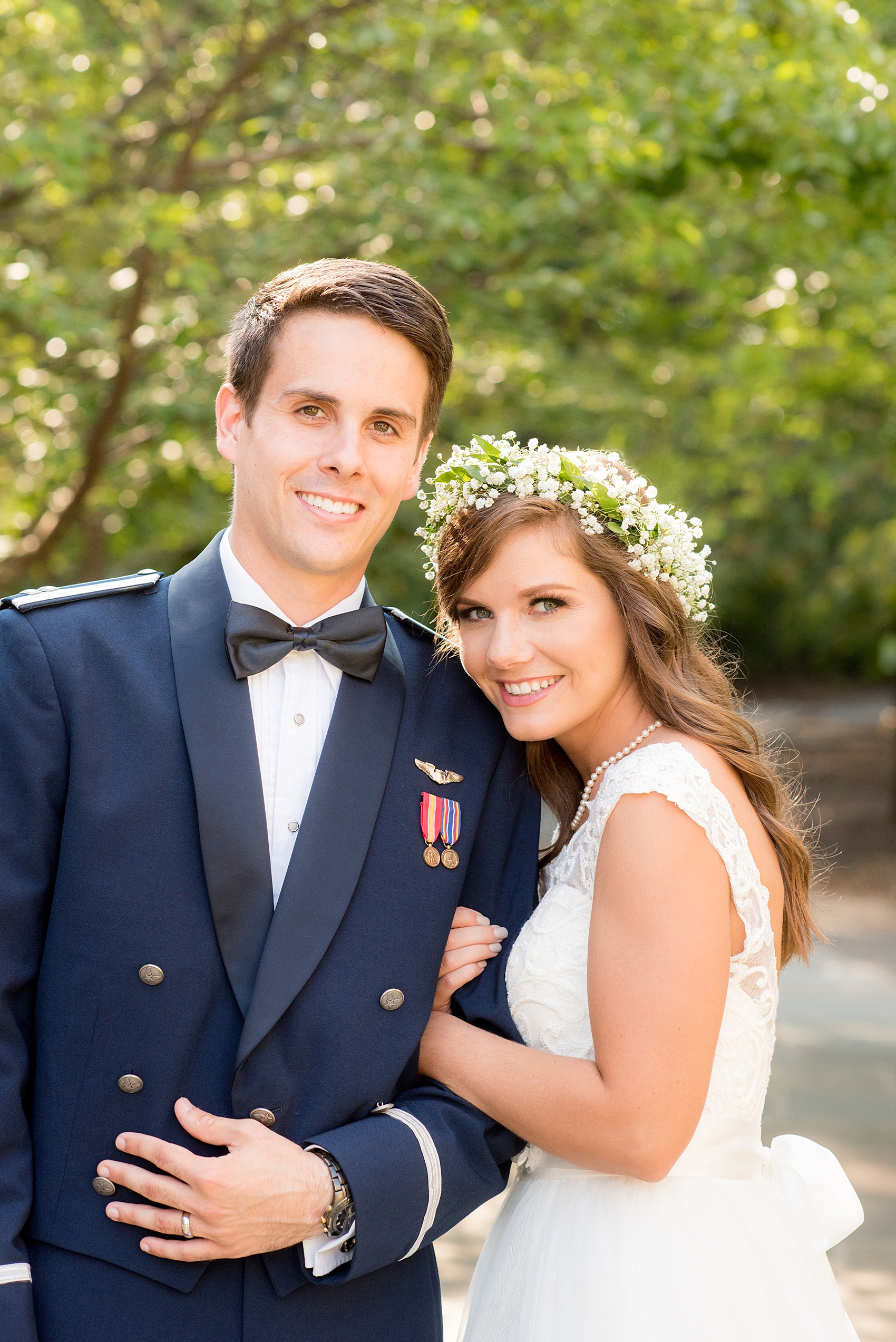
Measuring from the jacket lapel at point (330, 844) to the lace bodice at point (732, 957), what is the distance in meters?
0.46

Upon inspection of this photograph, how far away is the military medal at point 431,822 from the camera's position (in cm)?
229

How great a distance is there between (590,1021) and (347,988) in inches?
19.5

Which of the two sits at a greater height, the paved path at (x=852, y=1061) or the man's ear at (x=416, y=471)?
the man's ear at (x=416, y=471)

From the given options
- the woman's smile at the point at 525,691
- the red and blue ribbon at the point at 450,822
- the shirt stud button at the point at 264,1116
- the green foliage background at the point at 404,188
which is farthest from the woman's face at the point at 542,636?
the green foliage background at the point at 404,188

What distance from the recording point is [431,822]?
232 centimetres

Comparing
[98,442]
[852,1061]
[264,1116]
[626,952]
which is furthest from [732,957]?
[98,442]

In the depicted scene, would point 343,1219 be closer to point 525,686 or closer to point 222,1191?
point 222,1191

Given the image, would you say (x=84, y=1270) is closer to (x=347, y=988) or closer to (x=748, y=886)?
(x=347, y=988)

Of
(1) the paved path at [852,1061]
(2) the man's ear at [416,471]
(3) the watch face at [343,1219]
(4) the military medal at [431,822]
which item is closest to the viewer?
(3) the watch face at [343,1219]

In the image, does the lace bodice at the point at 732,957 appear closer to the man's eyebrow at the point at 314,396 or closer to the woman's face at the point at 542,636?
the woman's face at the point at 542,636

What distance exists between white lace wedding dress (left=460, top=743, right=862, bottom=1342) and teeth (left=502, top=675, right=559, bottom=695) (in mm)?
224

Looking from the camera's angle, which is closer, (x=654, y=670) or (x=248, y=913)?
(x=248, y=913)

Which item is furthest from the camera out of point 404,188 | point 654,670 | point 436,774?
point 404,188

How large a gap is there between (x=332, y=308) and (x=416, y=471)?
0.36m
